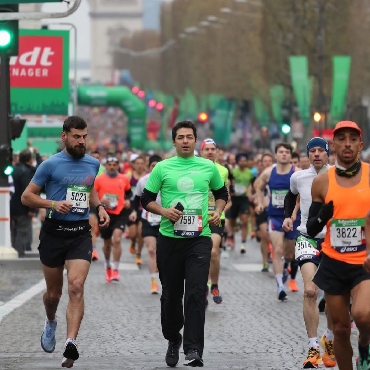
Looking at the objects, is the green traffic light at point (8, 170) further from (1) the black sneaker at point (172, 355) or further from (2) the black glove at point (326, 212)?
(2) the black glove at point (326, 212)

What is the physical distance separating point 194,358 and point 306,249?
72.2 inches

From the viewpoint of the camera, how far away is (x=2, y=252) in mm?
22344

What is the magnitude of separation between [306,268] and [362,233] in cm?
306

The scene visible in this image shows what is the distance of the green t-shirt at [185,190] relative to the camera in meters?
11.5

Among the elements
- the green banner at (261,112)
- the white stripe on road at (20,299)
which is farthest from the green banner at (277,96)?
the white stripe on road at (20,299)

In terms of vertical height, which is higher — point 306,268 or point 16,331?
point 306,268

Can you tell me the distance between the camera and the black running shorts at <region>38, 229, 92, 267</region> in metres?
11.7

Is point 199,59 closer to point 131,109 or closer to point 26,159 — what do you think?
point 131,109

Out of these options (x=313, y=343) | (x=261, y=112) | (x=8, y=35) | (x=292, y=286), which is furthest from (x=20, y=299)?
(x=261, y=112)

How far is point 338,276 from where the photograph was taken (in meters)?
9.61

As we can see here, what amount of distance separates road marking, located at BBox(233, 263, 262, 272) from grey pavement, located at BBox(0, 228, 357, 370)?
230cm

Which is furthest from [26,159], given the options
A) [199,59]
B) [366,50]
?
[199,59]

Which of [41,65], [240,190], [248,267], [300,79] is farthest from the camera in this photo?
[300,79]

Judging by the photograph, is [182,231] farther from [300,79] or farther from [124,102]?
[124,102]
